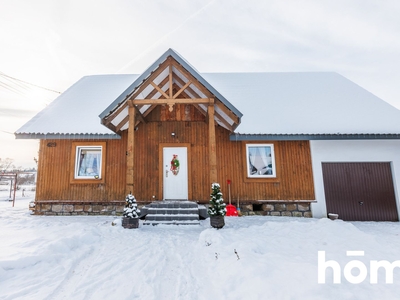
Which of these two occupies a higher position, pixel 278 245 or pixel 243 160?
pixel 243 160

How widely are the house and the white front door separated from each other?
42 mm

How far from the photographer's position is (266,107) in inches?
367

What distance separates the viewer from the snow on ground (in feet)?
8.13

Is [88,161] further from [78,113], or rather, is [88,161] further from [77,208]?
[78,113]

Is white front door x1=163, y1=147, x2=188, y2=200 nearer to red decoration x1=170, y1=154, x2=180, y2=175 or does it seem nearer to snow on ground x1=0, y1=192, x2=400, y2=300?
red decoration x1=170, y1=154, x2=180, y2=175

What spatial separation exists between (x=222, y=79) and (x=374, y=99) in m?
7.48

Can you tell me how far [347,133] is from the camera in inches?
305

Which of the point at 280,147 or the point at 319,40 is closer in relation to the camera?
the point at 280,147

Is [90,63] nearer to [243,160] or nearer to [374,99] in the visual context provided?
[243,160]

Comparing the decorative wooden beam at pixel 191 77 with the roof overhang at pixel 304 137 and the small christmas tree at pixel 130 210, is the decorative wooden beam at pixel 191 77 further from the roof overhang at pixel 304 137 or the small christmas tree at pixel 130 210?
the small christmas tree at pixel 130 210

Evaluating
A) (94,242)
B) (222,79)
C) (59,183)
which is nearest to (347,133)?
(222,79)

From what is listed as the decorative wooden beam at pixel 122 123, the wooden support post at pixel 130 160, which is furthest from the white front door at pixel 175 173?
the wooden support post at pixel 130 160

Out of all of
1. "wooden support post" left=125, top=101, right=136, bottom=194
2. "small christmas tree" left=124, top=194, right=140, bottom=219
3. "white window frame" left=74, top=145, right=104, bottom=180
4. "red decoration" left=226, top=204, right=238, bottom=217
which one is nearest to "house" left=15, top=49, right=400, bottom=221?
"white window frame" left=74, top=145, right=104, bottom=180

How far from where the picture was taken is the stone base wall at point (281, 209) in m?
8.11
